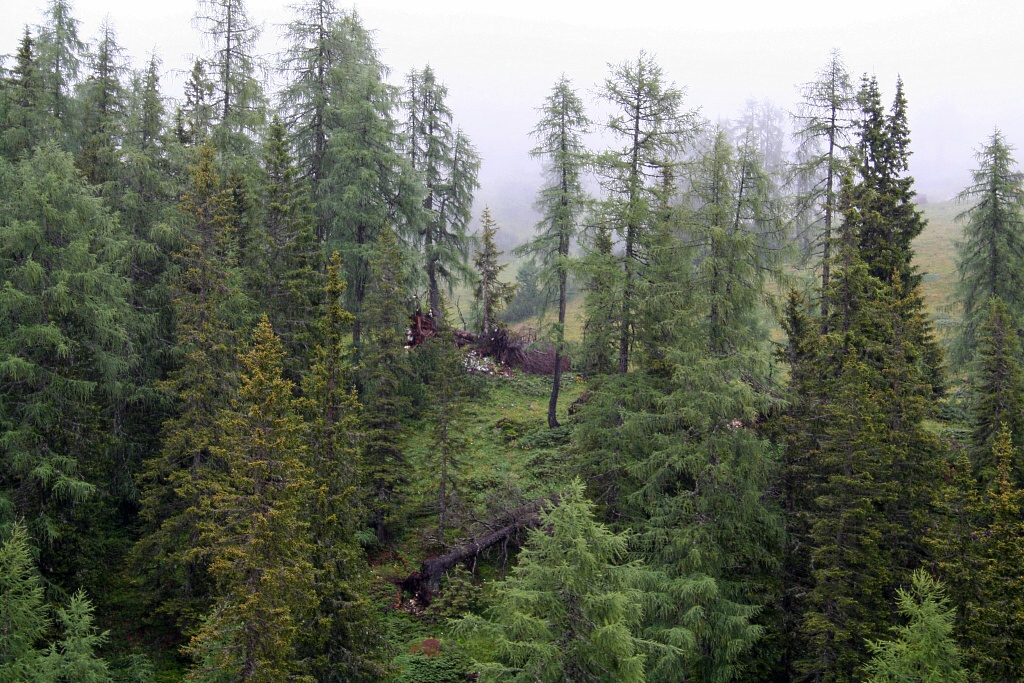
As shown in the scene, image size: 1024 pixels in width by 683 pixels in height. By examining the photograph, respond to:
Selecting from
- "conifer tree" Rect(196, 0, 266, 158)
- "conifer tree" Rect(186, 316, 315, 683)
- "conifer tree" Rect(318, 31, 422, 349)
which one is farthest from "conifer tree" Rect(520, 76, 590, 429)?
"conifer tree" Rect(186, 316, 315, 683)

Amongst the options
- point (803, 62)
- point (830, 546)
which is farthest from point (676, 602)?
point (803, 62)

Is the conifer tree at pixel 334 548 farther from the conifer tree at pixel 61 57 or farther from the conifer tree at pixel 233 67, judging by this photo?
the conifer tree at pixel 233 67

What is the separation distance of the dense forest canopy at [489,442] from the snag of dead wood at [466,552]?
0.32 feet

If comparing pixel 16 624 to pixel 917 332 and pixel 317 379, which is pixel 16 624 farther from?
pixel 917 332

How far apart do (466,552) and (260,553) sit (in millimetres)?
9340

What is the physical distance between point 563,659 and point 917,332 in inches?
582

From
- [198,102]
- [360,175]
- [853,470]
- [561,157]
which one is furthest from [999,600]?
[198,102]

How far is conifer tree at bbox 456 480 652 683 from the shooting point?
9805 mm

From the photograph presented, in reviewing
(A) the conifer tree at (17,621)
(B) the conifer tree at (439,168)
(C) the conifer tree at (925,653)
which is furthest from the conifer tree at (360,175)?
(C) the conifer tree at (925,653)

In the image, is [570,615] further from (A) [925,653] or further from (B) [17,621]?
(B) [17,621]

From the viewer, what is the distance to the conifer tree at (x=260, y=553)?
38.2ft

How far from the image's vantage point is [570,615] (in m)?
9.98

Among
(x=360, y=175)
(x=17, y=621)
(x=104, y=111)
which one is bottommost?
(x=17, y=621)

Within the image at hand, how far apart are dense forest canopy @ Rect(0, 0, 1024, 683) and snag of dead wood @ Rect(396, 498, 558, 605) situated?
0.32 feet
